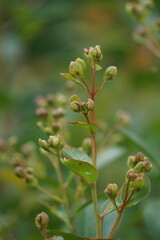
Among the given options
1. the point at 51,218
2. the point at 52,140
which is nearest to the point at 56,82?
the point at 51,218

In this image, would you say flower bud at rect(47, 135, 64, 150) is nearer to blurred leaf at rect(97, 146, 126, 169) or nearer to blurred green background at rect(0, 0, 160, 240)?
blurred leaf at rect(97, 146, 126, 169)

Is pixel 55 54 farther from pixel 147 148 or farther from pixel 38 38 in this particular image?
pixel 147 148

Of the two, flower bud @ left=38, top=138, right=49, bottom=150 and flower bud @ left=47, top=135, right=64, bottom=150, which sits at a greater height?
flower bud @ left=38, top=138, right=49, bottom=150

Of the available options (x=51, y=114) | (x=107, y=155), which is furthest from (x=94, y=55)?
(x=107, y=155)

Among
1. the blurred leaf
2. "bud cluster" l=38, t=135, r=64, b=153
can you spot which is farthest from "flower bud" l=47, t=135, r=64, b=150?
the blurred leaf

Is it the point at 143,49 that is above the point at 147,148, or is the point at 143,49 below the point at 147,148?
above

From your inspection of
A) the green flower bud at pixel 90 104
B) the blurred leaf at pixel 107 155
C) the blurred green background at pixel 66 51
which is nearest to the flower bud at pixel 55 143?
the green flower bud at pixel 90 104

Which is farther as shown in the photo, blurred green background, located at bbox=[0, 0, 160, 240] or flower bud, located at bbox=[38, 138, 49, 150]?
blurred green background, located at bbox=[0, 0, 160, 240]

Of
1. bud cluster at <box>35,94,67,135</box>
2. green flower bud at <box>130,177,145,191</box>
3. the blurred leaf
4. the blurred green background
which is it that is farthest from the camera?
the blurred green background
